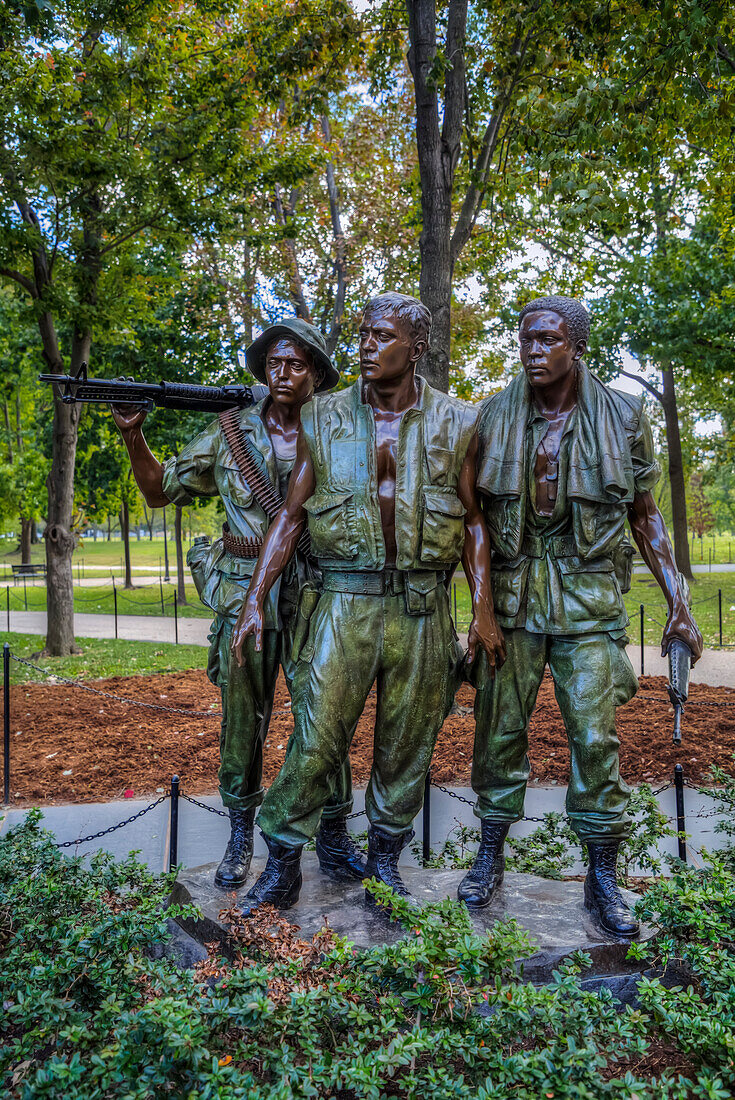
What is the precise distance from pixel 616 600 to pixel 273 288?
1184cm

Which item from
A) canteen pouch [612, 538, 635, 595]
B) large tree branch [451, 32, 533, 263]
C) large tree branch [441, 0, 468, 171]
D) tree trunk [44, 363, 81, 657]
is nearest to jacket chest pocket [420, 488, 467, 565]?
canteen pouch [612, 538, 635, 595]

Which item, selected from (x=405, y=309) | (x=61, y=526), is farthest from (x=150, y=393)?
(x=61, y=526)

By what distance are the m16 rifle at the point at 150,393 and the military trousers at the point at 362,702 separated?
1.23 meters

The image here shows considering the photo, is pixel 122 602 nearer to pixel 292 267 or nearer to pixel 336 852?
pixel 292 267

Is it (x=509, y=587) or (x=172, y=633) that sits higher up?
(x=509, y=587)

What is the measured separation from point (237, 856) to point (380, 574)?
1.51 m

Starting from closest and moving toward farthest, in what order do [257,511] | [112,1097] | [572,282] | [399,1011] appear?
[112,1097] < [399,1011] < [257,511] < [572,282]

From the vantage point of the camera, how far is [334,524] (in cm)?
338

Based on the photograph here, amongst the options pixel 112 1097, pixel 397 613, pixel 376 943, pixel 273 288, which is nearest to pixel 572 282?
pixel 273 288

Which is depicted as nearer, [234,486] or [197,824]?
[234,486]

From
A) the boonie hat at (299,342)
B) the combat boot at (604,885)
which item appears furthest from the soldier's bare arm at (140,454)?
the combat boot at (604,885)

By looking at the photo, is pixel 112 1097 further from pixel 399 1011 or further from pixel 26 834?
pixel 26 834

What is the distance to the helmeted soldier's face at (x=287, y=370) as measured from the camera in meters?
3.73

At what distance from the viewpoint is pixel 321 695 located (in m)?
3.36
